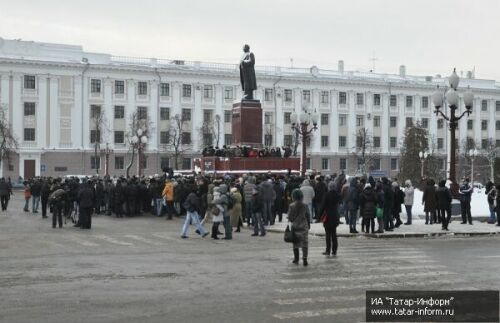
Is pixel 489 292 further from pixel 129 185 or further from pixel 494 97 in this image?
pixel 494 97

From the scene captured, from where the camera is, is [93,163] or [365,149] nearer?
[93,163]

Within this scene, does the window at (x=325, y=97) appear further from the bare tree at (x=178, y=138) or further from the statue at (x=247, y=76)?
the statue at (x=247, y=76)

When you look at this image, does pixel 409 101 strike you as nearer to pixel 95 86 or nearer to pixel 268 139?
pixel 268 139

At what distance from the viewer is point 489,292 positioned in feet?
35.4

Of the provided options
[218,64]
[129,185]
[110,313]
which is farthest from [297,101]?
[110,313]

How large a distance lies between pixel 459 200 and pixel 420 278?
570 inches

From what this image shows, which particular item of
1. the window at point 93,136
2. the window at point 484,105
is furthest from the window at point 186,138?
the window at point 484,105

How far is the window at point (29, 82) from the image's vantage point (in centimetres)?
7206

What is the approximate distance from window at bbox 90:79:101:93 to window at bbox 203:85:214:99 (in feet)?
40.0

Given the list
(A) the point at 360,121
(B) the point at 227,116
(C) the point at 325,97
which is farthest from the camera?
(A) the point at 360,121

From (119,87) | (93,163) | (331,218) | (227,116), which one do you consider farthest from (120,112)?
(331,218)

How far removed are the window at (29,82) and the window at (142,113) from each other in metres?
11.5

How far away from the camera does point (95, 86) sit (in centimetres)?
7569

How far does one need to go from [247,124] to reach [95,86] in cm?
4374
